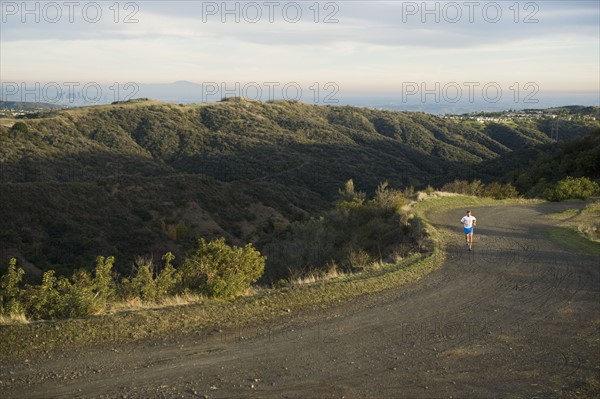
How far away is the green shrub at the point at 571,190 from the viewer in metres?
26.1

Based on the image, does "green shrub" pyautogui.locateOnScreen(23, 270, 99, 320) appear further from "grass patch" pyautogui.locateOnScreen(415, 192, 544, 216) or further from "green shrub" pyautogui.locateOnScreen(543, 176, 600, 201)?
"green shrub" pyautogui.locateOnScreen(543, 176, 600, 201)

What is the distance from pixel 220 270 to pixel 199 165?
196ft

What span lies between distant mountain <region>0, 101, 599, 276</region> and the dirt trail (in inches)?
891

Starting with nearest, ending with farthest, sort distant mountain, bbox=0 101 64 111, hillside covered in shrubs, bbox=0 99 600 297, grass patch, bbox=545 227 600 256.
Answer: grass patch, bbox=545 227 600 256 < hillside covered in shrubs, bbox=0 99 600 297 < distant mountain, bbox=0 101 64 111

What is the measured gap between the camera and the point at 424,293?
958cm

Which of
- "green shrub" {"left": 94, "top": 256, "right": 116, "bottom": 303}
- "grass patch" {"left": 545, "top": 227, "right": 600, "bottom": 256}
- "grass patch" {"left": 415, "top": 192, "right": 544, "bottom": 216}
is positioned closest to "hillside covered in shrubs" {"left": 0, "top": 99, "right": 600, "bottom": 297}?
"green shrub" {"left": 94, "top": 256, "right": 116, "bottom": 303}

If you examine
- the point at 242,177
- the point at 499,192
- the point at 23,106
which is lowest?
the point at 499,192

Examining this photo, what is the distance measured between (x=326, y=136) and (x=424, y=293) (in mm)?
81756

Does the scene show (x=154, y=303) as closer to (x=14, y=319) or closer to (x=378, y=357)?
(x=14, y=319)

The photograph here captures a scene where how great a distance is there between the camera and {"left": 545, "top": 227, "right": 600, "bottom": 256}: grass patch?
13.8 meters

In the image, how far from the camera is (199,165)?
67.7 metres

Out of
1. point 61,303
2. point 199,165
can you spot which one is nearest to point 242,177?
point 199,165

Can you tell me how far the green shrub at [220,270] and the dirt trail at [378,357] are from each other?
4.42 feet

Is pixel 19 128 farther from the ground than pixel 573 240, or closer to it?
farther from the ground
